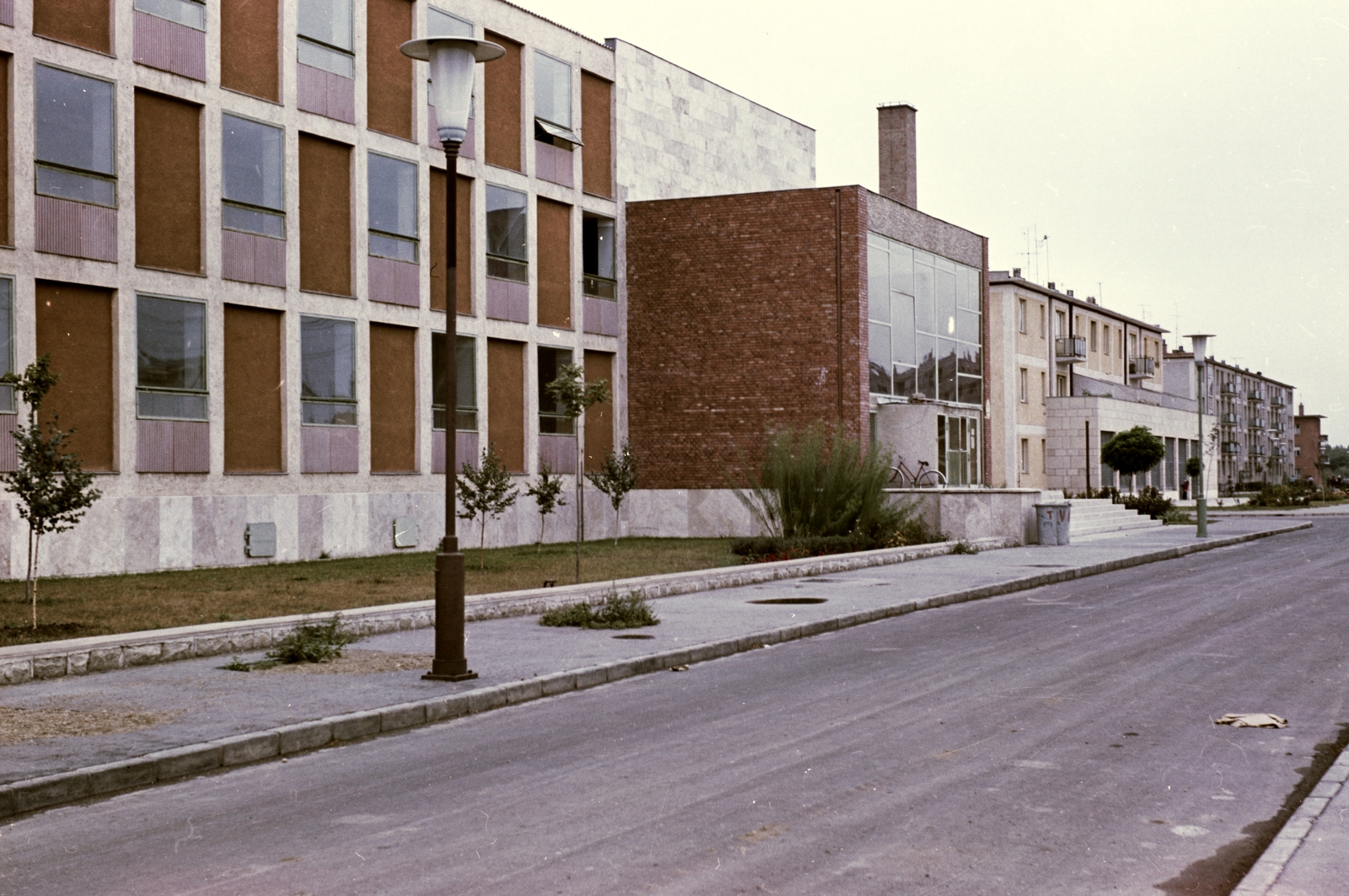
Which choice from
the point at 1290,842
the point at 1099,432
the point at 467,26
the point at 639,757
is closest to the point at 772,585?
the point at 639,757

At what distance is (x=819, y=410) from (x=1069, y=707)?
2295 cm

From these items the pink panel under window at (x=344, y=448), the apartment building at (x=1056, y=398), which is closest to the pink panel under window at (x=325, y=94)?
the pink panel under window at (x=344, y=448)

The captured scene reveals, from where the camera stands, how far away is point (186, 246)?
23625mm

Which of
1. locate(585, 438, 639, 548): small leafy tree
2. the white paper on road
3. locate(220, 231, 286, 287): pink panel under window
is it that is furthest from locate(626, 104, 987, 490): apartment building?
the white paper on road

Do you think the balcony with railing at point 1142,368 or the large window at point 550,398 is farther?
the balcony with railing at point 1142,368

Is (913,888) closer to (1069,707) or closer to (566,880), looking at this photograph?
(566,880)

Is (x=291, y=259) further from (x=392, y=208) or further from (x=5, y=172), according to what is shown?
(x=5, y=172)

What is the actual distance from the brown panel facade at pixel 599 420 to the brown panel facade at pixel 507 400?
229 centimetres

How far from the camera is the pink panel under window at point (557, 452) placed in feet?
105

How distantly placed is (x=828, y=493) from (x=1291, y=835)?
2044 cm

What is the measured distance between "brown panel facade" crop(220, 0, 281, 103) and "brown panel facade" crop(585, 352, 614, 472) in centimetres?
1108

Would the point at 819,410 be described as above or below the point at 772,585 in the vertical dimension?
above

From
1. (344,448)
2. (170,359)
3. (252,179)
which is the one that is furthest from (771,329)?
(170,359)

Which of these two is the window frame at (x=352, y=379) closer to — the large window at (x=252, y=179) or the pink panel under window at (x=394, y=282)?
the pink panel under window at (x=394, y=282)
